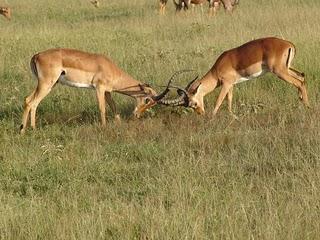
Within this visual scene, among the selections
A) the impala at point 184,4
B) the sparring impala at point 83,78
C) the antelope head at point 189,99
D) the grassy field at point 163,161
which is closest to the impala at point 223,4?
the impala at point 184,4

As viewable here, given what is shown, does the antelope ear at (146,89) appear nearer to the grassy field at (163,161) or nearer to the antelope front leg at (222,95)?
the grassy field at (163,161)

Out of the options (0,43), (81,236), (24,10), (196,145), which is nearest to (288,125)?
(196,145)

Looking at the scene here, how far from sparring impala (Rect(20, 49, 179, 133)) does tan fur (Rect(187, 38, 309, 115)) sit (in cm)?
53

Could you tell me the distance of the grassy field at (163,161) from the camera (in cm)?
414

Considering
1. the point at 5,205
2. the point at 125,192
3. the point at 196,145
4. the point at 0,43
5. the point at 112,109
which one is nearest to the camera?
the point at 5,205

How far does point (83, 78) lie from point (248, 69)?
2.22 metres

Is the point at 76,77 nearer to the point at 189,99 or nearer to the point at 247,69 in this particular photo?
the point at 189,99

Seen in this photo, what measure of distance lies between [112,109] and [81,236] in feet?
15.4

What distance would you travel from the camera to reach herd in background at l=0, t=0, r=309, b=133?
802 cm

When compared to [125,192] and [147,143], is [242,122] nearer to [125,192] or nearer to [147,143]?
[147,143]

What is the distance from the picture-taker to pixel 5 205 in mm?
4699

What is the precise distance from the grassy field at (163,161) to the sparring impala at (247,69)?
25cm

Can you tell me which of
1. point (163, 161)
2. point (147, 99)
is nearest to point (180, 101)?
point (147, 99)

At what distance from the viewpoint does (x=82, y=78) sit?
8211 millimetres
